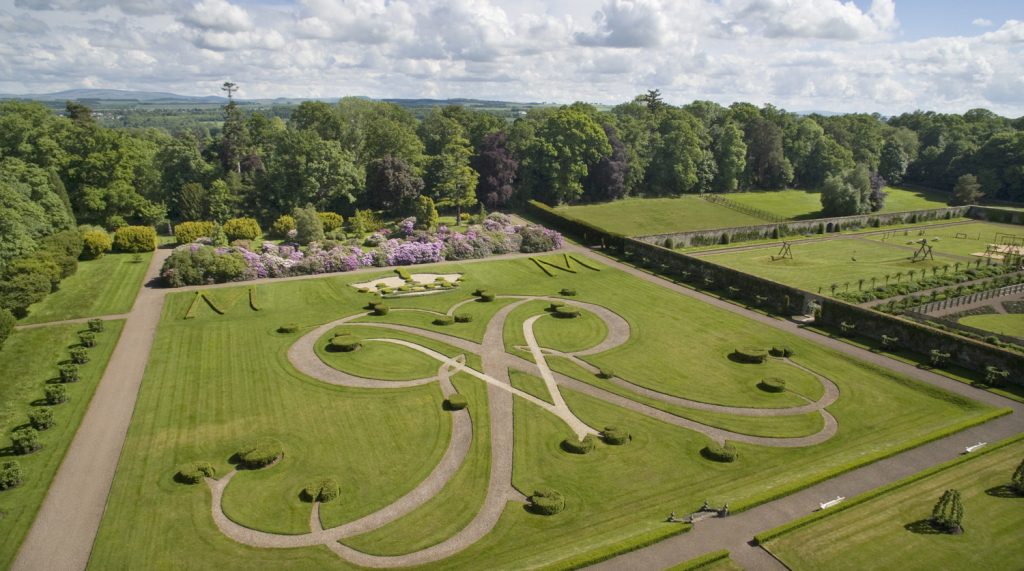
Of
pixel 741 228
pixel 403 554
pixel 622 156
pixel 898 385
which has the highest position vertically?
pixel 622 156

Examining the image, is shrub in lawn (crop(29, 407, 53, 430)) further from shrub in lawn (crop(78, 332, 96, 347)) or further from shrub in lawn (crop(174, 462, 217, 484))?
shrub in lawn (crop(78, 332, 96, 347))

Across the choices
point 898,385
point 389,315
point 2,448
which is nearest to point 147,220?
point 389,315

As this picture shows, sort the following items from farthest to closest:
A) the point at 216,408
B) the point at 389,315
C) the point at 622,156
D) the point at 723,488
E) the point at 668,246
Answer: the point at 622,156, the point at 668,246, the point at 389,315, the point at 216,408, the point at 723,488

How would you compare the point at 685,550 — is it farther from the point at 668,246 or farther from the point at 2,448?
the point at 668,246

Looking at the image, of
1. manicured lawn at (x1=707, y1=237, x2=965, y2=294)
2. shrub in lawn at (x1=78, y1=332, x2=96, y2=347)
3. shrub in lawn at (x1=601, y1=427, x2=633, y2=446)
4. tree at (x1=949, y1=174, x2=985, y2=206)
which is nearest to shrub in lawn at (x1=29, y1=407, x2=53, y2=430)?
shrub in lawn at (x1=78, y1=332, x2=96, y2=347)

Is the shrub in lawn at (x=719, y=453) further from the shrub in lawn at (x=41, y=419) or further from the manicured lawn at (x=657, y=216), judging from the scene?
the manicured lawn at (x=657, y=216)

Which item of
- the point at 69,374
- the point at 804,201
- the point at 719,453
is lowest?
the point at 69,374

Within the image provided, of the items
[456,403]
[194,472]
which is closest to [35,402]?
[194,472]

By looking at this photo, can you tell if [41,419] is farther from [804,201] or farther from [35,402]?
[804,201]
